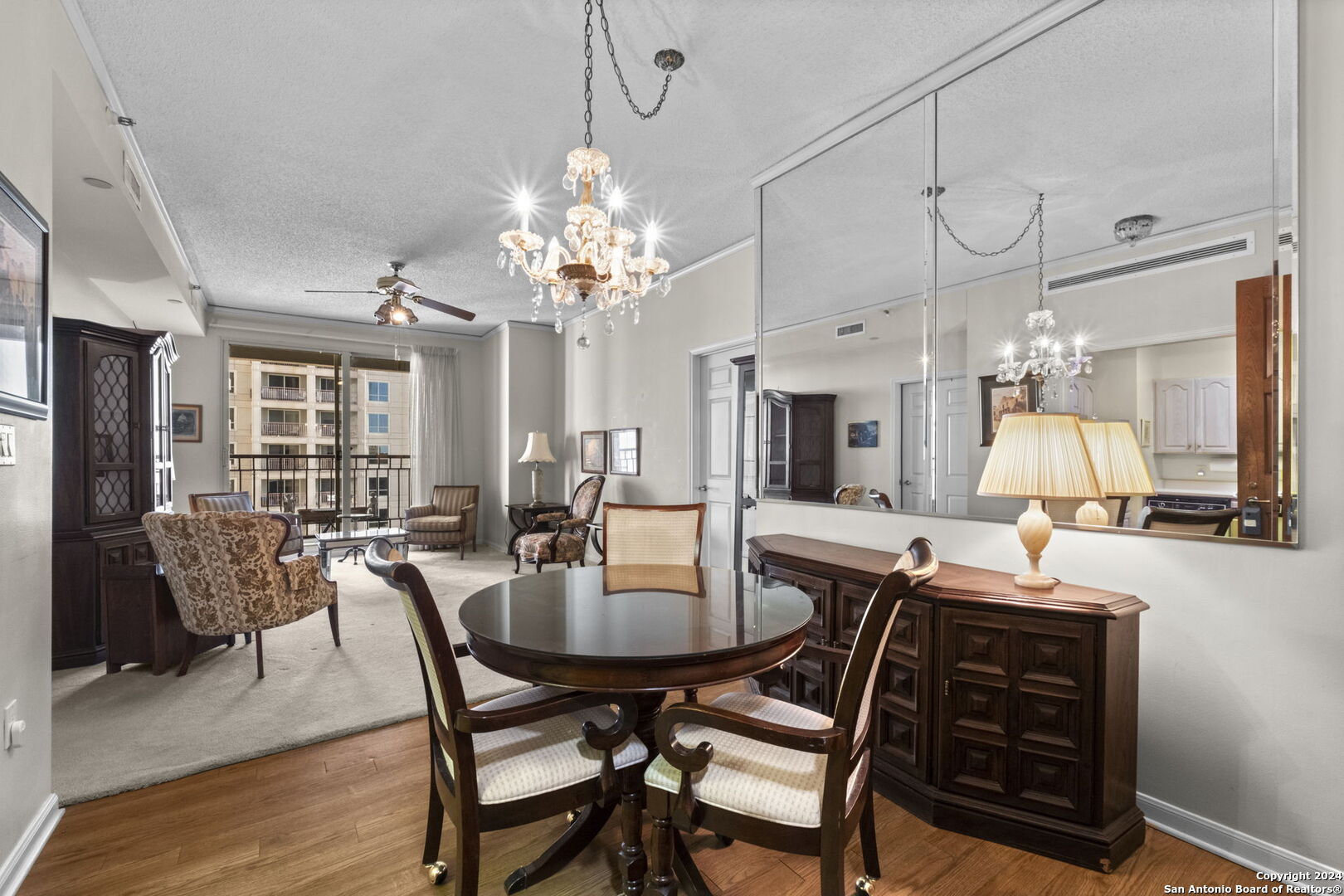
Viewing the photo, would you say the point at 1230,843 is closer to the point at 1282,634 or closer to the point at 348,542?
the point at 1282,634

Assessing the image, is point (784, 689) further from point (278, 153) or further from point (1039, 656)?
point (278, 153)

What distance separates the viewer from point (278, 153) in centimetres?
338

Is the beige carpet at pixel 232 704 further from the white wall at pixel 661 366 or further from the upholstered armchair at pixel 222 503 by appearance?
the white wall at pixel 661 366

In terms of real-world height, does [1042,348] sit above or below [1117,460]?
above

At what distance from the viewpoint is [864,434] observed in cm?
289

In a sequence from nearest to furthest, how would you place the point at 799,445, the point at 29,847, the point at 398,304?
the point at 29,847, the point at 799,445, the point at 398,304

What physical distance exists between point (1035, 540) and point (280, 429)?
28.9 ft

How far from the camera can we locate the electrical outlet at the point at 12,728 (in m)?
1.69

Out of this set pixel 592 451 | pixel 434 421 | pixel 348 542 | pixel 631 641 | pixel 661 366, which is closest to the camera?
pixel 631 641

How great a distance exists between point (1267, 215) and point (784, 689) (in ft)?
7.54

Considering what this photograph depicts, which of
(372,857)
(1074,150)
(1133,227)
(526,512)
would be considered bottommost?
(372,857)

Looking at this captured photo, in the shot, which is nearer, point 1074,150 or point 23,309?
point 23,309

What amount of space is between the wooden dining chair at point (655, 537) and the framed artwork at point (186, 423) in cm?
614

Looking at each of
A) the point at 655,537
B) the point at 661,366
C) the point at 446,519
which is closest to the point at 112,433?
the point at 446,519
